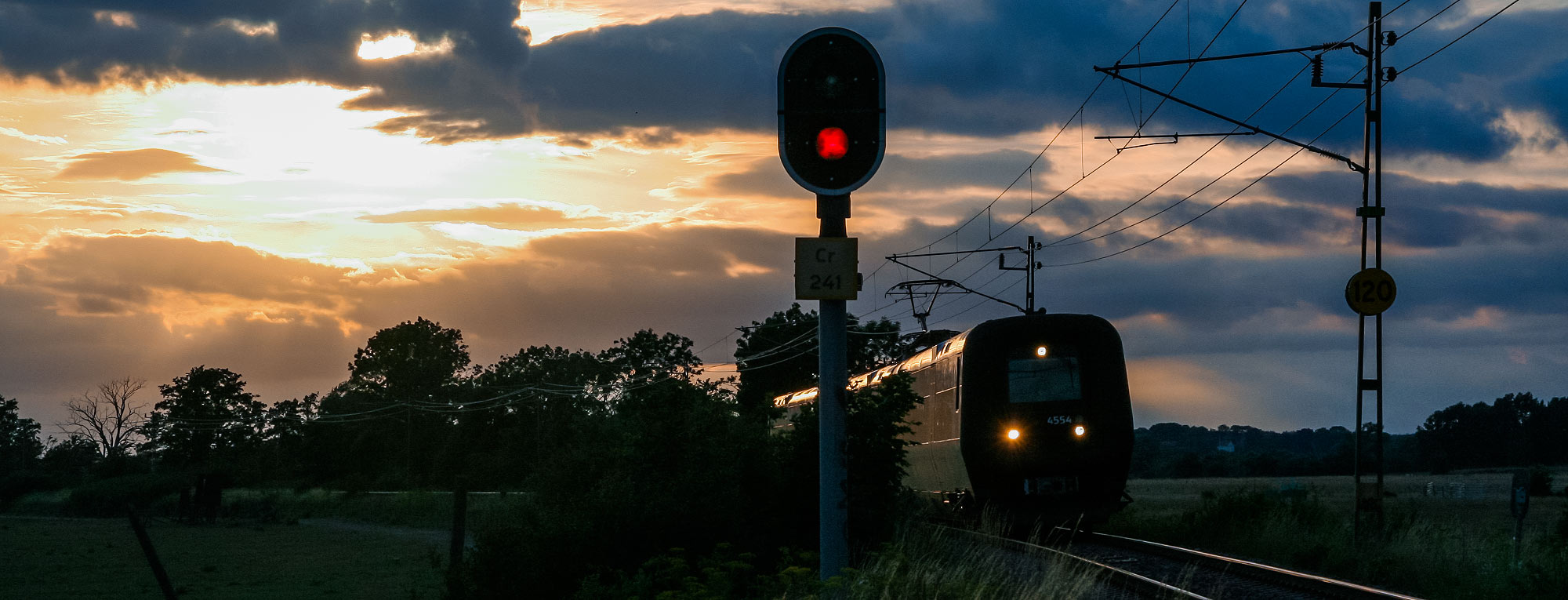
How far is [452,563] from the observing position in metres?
17.4

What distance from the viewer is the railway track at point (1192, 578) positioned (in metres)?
13.6

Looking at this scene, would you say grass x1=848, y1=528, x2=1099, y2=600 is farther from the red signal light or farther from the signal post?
the red signal light

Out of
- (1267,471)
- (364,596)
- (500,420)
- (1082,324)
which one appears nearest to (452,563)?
(364,596)

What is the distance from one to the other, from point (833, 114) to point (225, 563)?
115 feet

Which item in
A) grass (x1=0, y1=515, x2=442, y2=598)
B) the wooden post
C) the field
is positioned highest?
the wooden post

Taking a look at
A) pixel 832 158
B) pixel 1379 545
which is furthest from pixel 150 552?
pixel 1379 545

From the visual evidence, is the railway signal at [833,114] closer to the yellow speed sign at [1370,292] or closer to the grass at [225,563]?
the grass at [225,563]

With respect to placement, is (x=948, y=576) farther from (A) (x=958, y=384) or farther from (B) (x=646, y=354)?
(B) (x=646, y=354)

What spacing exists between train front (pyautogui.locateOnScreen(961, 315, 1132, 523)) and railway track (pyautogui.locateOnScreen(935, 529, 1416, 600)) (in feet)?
4.61

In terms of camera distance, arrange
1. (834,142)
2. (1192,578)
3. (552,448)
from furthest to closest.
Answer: (552,448) → (1192,578) → (834,142)

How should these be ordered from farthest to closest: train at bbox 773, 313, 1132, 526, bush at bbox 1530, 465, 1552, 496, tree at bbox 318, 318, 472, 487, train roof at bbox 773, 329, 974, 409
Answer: tree at bbox 318, 318, 472, 487 < bush at bbox 1530, 465, 1552, 496 < train roof at bbox 773, 329, 974, 409 < train at bbox 773, 313, 1132, 526

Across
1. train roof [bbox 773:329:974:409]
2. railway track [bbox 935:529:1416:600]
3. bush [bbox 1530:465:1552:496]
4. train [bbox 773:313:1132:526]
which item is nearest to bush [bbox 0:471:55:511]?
train roof [bbox 773:329:974:409]

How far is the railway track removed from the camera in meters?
13.6

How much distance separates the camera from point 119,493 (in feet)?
232
